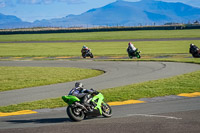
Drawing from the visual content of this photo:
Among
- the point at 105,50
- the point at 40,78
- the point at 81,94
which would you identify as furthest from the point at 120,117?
the point at 105,50

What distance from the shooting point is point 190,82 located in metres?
22.6

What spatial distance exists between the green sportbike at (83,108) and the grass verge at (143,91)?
3575 millimetres

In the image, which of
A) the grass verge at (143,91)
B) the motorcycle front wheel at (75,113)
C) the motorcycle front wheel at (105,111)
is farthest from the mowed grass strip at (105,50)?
the motorcycle front wheel at (75,113)

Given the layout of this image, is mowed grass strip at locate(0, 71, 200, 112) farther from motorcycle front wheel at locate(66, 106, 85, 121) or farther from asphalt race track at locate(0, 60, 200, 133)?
motorcycle front wheel at locate(66, 106, 85, 121)

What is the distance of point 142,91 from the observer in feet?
64.8

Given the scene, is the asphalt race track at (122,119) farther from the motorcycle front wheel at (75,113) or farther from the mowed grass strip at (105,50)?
the mowed grass strip at (105,50)

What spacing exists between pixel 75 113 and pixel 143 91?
24.9ft

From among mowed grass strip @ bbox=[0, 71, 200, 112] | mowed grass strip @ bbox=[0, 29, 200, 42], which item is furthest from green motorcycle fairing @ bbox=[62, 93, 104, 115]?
mowed grass strip @ bbox=[0, 29, 200, 42]

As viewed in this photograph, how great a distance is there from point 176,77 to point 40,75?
10.2 m

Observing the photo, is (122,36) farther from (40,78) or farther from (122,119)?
(122,119)

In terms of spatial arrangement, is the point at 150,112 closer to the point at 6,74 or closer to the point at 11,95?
the point at 11,95

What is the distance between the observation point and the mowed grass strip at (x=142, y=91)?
16641 mm

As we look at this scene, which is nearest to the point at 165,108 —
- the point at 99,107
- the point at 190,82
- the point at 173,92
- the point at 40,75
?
the point at 99,107

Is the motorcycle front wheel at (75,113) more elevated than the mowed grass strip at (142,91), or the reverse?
the motorcycle front wheel at (75,113)
